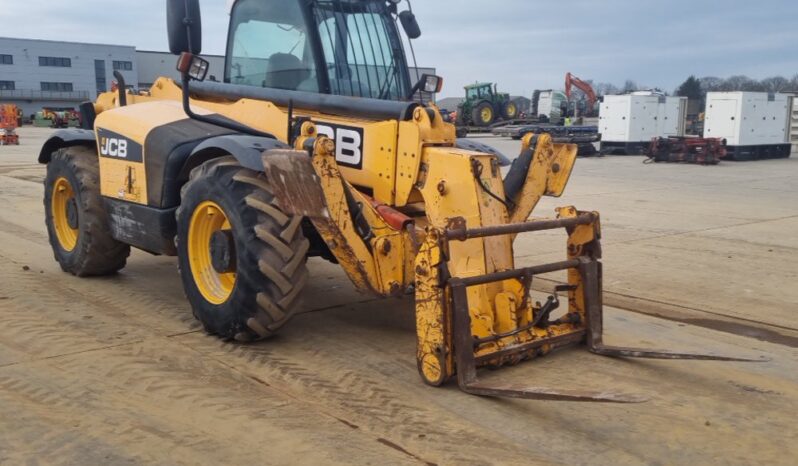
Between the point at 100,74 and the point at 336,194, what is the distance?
7892 cm

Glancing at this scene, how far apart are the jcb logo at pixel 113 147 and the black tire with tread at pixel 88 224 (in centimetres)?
50

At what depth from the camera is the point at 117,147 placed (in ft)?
20.6

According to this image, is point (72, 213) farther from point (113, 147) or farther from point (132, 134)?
point (132, 134)

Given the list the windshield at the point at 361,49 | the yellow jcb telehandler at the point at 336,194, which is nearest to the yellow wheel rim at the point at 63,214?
the yellow jcb telehandler at the point at 336,194

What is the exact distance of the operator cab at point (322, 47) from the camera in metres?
5.68

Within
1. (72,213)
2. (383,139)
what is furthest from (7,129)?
(383,139)

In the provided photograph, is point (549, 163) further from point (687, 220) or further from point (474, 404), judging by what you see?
point (687, 220)

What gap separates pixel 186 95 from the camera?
5676mm

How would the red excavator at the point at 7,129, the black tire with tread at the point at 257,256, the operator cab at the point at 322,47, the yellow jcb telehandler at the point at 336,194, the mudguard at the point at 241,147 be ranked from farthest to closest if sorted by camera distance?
1. the red excavator at the point at 7,129
2. the operator cab at the point at 322,47
3. the mudguard at the point at 241,147
4. the black tire with tread at the point at 257,256
5. the yellow jcb telehandler at the point at 336,194

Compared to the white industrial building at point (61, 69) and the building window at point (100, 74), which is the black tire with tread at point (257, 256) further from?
the building window at point (100, 74)

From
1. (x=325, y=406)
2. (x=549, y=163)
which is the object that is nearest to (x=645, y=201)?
(x=549, y=163)

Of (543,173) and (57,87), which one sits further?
(57,87)

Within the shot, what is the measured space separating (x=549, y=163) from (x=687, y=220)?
7.37 meters

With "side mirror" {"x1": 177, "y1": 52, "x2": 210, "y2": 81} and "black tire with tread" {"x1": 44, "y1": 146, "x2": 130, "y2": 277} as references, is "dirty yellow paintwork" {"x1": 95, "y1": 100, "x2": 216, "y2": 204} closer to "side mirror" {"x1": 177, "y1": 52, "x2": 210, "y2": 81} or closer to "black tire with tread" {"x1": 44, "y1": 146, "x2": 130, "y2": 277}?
"black tire with tread" {"x1": 44, "y1": 146, "x2": 130, "y2": 277}
